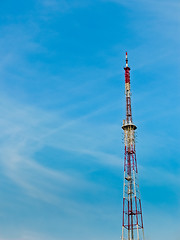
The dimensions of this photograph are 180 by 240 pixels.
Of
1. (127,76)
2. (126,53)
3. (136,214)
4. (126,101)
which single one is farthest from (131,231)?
(126,53)

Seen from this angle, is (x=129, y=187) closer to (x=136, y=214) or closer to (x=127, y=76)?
(x=136, y=214)

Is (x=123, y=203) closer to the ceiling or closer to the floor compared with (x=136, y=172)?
closer to the floor

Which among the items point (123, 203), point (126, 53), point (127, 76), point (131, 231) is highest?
point (126, 53)

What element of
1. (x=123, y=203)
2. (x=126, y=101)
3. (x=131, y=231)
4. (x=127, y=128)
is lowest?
(x=131, y=231)

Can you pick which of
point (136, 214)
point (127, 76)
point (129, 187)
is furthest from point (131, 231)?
point (127, 76)

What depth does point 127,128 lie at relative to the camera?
104625 mm

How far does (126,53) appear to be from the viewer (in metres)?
112

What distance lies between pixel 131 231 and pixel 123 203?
7486 millimetres

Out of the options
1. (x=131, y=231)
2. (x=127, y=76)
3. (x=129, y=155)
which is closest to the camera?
(x=131, y=231)

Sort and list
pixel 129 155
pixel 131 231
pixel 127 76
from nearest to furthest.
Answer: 1. pixel 131 231
2. pixel 129 155
3. pixel 127 76

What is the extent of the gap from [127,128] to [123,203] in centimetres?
2089

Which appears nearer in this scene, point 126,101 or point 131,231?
point 131,231

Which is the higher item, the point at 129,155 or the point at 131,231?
the point at 129,155

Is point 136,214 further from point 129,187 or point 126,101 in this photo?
point 126,101
